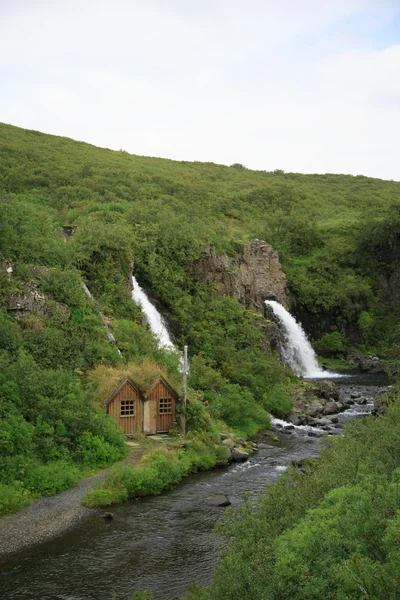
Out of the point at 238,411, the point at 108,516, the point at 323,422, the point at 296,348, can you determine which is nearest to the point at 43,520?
the point at 108,516

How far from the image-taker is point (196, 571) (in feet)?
57.1

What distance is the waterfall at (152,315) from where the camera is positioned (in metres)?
42.3

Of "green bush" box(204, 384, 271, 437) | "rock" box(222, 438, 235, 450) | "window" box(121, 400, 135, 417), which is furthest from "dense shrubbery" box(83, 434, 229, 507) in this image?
"green bush" box(204, 384, 271, 437)

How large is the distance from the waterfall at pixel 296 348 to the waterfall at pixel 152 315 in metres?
15.6

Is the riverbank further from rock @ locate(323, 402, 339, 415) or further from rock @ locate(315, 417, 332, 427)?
rock @ locate(323, 402, 339, 415)

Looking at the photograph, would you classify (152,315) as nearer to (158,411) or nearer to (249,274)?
(158,411)

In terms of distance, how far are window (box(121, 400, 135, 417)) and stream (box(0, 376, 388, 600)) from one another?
570 cm

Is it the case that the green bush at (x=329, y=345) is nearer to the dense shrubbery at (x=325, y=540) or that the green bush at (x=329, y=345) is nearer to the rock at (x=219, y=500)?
the rock at (x=219, y=500)

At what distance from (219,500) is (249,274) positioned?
1513 inches

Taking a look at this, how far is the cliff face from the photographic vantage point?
176 feet

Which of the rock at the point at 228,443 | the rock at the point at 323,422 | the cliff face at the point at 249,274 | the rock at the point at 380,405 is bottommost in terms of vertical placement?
the rock at the point at 228,443

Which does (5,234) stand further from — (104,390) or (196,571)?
(196,571)

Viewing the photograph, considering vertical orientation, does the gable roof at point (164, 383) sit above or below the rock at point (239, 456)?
above

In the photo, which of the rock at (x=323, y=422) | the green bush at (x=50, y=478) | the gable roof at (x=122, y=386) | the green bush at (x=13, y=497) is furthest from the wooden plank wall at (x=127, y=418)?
the rock at (x=323, y=422)
